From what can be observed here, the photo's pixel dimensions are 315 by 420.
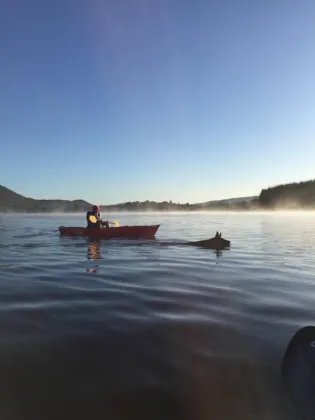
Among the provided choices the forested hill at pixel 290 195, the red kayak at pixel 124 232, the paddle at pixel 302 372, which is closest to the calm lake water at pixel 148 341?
the paddle at pixel 302 372

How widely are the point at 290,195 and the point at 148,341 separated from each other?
166 meters

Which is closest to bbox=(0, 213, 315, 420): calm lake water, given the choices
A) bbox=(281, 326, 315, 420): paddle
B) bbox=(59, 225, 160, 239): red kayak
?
bbox=(281, 326, 315, 420): paddle

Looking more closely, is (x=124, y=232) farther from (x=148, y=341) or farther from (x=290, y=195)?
(x=290, y=195)

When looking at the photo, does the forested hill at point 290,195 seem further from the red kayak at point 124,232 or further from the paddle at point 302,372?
the paddle at point 302,372

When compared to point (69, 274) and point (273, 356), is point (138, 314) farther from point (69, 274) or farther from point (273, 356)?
point (69, 274)

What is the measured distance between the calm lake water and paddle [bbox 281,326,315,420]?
17cm

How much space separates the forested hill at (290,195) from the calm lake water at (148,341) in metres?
155

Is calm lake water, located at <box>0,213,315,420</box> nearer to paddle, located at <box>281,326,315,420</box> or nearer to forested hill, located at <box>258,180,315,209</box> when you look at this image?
paddle, located at <box>281,326,315,420</box>

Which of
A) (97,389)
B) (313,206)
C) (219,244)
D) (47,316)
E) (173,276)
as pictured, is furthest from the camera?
(313,206)

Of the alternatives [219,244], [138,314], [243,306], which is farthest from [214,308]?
[219,244]

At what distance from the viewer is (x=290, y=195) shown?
6284 inches

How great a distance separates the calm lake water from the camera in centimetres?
440

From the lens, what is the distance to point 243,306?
8.48 meters

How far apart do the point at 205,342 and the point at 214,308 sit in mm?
2103
